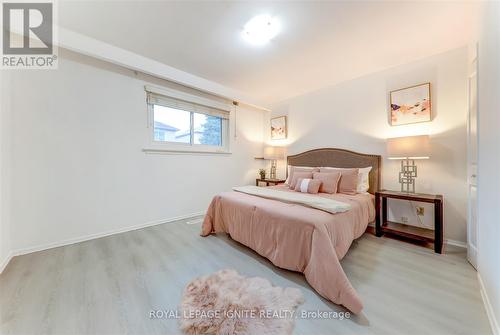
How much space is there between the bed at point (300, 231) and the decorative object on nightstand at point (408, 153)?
53 cm

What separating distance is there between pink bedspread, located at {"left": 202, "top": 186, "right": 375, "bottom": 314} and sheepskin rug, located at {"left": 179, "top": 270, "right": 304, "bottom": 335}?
233 mm

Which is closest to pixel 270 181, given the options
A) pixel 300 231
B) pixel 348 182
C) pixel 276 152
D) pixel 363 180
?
pixel 276 152

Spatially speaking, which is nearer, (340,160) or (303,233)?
(303,233)

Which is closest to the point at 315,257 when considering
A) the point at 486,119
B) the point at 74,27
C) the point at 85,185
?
the point at 486,119

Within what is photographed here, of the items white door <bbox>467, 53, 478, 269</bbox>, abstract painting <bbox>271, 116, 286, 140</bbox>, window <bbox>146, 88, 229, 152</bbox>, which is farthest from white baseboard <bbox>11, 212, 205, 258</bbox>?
white door <bbox>467, 53, 478, 269</bbox>

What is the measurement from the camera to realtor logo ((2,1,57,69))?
186 centimetres

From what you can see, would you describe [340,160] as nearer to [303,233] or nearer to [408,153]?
[408,153]

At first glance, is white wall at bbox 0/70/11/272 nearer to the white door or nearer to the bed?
the bed

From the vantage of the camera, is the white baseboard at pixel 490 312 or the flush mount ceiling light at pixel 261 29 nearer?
the white baseboard at pixel 490 312

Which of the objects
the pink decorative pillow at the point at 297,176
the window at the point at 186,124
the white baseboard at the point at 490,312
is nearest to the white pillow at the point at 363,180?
the pink decorative pillow at the point at 297,176

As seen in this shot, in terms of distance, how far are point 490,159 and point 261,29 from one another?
2.24 m

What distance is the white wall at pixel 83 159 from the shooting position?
209cm

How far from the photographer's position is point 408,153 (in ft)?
7.79

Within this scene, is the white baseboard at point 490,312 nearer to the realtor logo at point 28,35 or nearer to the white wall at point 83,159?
the white wall at point 83,159
